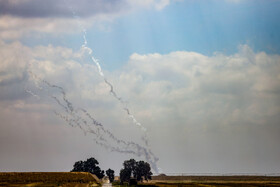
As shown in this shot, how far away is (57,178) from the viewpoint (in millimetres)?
147500

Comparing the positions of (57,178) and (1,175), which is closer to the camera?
(1,175)

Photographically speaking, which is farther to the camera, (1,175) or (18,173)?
(18,173)

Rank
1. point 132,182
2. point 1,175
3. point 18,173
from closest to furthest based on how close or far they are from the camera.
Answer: point 1,175
point 18,173
point 132,182

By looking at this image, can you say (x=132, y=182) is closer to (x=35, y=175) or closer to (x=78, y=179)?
(x=78, y=179)

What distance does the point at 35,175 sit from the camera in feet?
482

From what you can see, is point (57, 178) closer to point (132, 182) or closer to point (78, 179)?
Answer: point (78, 179)

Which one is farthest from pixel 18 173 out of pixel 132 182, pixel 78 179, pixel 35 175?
pixel 132 182

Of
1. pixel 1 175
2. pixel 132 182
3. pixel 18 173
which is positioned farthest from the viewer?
pixel 132 182

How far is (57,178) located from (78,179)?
32.4 ft

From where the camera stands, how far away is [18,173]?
145875 mm

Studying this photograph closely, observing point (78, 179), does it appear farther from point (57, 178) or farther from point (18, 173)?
point (18, 173)

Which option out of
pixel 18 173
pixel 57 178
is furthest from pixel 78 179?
pixel 18 173

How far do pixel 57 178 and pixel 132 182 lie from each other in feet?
123

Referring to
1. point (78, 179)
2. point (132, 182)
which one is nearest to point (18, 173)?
point (78, 179)
